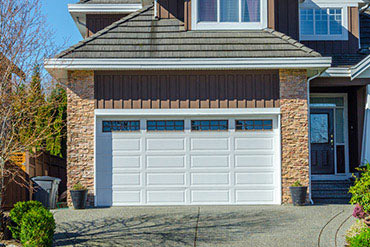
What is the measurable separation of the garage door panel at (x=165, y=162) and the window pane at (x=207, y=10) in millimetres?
3902

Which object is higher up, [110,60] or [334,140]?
[110,60]

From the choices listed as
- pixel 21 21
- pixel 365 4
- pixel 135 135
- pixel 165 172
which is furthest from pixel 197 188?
pixel 365 4

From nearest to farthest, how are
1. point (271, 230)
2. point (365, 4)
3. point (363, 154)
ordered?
point (271, 230) → point (363, 154) → point (365, 4)

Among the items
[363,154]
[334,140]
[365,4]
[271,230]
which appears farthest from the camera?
[365,4]

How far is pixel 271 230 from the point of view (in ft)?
30.8

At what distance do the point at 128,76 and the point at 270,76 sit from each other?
142 inches

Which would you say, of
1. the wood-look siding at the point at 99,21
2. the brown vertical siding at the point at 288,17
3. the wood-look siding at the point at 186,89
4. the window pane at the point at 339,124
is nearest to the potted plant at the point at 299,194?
the wood-look siding at the point at 186,89

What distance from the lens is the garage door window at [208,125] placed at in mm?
12672

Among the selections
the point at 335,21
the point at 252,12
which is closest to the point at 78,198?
the point at 252,12

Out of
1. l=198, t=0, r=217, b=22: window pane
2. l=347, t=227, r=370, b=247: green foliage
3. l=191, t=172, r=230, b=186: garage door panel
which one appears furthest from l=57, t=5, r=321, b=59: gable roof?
l=347, t=227, r=370, b=247: green foliage

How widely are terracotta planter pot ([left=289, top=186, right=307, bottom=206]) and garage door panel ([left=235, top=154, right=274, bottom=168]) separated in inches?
36.7

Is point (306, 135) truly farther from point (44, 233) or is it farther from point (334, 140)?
point (44, 233)

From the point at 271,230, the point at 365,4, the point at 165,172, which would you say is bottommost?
the point at 271,230

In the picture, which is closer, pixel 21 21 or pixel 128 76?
pixel 21 21
